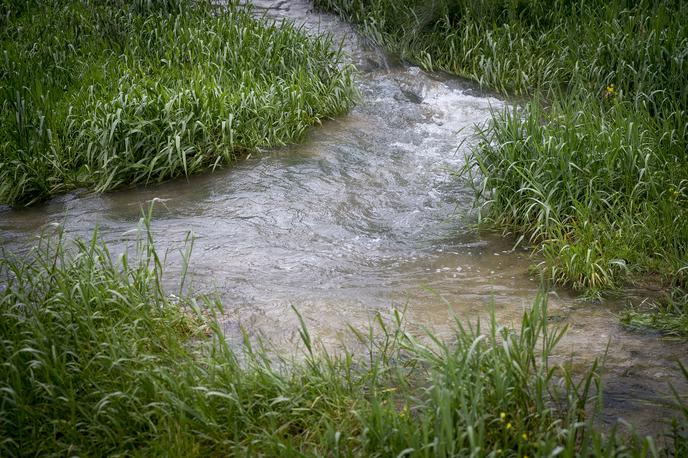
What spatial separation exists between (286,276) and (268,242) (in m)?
0.70

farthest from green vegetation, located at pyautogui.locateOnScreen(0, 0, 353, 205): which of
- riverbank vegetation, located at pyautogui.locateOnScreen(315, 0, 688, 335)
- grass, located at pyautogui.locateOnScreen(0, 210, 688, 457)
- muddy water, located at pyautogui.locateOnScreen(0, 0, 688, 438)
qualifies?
grass, located at pyautogui.locateOnScreen(0, 210, 688, 457)

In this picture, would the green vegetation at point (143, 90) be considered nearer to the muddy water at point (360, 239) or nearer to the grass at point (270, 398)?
the muddy water at point (360, 239)

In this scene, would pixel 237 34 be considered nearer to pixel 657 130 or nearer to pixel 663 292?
pixel 657 130

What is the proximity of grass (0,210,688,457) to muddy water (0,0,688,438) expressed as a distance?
317 millimetres

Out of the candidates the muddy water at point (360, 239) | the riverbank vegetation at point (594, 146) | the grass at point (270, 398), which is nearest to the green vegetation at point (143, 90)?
the muddy water at point (360, 239)

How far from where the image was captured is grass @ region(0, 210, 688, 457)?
286 cm

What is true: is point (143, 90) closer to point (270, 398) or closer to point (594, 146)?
point (594, 146)

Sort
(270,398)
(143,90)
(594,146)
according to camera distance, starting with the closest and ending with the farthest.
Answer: (270,398), (594,146), (143,90)

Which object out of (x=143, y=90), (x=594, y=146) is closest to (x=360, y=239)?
(x=594, y=146)

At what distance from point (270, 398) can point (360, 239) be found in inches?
109

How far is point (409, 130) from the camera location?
847 centimetres

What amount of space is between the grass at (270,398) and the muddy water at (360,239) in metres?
0.32

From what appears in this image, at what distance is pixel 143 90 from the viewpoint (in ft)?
24.3

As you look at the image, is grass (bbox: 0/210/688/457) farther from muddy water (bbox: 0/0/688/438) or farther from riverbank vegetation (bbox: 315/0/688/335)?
riverbank vegetation (bbox: 315/0/688/335)
